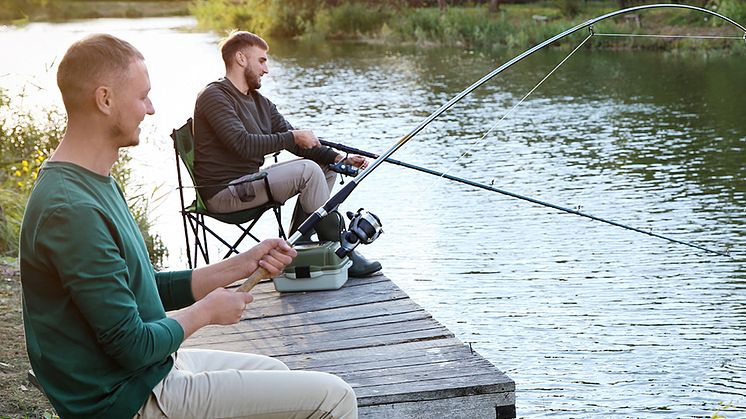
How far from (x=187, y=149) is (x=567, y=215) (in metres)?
4.30

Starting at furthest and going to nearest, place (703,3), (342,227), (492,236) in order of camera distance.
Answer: (703,3), (492,236), (342,227)

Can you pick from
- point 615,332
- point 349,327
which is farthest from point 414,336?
point 615,332

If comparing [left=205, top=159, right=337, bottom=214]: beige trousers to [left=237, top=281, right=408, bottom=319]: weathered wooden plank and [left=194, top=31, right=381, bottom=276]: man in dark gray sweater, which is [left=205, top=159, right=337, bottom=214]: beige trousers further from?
[left=237, top=281, right=408, bottom=319]: weathered wooden plank

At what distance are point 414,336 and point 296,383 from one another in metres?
1.46

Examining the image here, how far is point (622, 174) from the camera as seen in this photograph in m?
10.3

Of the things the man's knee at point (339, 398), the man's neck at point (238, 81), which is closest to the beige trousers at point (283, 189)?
the man's neck at point (238, 81)

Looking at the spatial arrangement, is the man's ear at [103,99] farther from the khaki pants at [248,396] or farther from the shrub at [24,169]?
the shrub at [24,169]

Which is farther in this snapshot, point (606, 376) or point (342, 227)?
point (606, 376)

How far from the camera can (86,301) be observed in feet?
6.52

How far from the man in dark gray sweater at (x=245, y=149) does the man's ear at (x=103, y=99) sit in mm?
2753

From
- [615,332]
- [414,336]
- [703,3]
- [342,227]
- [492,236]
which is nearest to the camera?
[414,336]

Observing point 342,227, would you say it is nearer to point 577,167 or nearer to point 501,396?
point 501,396

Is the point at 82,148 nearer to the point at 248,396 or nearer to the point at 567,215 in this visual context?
the point at 248,396

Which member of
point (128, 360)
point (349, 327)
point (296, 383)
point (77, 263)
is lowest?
point (349, 327)
